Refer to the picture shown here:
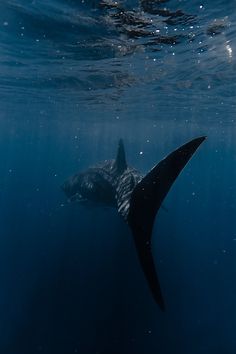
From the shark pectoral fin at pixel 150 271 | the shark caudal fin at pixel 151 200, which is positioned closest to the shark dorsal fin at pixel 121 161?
the shark caudal fin at pixel 151 200

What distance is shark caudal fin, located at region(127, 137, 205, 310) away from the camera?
4.94m

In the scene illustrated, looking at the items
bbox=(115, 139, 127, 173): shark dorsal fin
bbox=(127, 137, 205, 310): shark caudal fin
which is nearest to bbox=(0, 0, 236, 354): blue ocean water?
bbox=(115, 139, 127, 173): shark dorsal fin

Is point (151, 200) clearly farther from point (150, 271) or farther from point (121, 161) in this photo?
point (121, 161)

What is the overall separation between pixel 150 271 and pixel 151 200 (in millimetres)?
1109

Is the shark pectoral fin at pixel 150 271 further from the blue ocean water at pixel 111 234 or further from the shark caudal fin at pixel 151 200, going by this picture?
the blue ocean water at pixel 111 234

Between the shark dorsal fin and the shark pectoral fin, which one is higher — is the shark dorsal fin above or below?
above

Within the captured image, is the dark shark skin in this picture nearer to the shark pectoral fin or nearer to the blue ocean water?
the shark pectoral fin

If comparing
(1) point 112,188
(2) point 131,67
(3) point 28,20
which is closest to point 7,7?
(3) point 28,20

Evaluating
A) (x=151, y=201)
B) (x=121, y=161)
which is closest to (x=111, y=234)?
(x=121, y=161)

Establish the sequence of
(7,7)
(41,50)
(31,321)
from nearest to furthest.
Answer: (7,7) → (31,321) → (41,50)

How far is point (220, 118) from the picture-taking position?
119ft

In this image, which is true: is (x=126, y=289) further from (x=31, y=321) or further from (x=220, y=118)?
(x=220, y=118)

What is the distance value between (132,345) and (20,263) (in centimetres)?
851

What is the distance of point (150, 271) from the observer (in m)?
5.04
